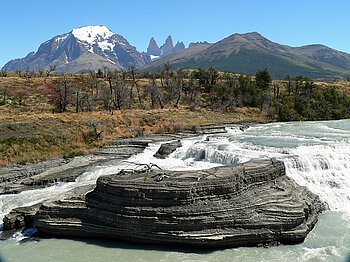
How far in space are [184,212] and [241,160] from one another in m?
10.3

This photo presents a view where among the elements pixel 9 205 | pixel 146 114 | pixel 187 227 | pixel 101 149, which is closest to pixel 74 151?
pixel 101 149

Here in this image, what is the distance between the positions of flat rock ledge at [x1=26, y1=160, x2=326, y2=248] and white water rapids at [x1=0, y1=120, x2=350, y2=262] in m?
0.51

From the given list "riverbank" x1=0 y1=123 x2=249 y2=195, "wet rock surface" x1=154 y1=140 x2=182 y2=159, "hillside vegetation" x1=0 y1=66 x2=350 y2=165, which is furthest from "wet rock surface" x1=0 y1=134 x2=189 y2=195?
"wet rock surface" x1=154 y1=140 x2=182 y2=159

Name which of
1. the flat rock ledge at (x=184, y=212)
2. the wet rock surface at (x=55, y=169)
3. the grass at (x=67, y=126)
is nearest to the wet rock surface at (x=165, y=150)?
the wet rock surface at (x=55, y=169)

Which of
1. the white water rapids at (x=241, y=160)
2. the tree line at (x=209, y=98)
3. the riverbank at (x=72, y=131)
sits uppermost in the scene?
the tree line at (x=209, y=98)

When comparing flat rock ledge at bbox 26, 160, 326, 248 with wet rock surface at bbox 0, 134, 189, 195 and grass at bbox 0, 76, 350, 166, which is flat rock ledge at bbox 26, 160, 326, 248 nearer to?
wet rock surface at bbox 0, 134, 189, 195

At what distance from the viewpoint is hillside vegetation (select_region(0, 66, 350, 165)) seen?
29.0 meters

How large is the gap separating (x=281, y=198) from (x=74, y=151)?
22.2 meters

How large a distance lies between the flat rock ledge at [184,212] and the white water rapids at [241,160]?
51 centimetres

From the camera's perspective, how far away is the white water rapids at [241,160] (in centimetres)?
1098

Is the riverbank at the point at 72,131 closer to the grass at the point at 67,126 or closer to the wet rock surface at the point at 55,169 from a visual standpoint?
the grass at the point at 67,126

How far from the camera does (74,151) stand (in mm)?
28078

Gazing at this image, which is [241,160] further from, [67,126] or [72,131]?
[67,126]

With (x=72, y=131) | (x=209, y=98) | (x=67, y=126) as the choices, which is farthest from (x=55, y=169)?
(x=209, y=98)
